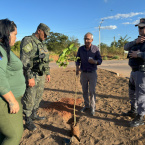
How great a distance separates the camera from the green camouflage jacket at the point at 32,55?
2428 mm

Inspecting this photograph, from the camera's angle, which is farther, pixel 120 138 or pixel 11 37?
pixel 120 138

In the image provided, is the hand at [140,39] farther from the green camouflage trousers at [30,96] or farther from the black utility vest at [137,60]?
the green camouflage trousers at [30,96]

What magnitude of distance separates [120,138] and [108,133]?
9.2 inches

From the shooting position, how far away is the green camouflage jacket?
2428mm

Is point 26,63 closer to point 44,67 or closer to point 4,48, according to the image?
point 44,67

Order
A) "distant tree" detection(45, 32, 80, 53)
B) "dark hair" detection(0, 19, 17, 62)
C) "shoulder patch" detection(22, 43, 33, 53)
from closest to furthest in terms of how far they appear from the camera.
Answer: "dark hair" detection(0, 19, 17, 62) → "shoulder patch" detection(22, 43, 33, 53) → "distant tree" detection(45, 32, 80, 53)

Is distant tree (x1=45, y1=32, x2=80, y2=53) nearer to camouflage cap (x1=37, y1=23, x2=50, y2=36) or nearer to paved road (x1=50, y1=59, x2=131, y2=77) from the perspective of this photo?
paved road (x1=50, y1=59, x2=131, y2=77)

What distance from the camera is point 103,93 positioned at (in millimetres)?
4891

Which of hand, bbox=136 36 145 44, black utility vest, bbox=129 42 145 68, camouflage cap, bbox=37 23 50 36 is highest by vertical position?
camouflage cap, bbox=37 23 50 36

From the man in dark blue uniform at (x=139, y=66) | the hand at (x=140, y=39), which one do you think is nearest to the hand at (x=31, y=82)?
the man in dark blue uniform at (x=139, y=66)

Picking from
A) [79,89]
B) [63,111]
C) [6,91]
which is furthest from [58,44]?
[6,91]

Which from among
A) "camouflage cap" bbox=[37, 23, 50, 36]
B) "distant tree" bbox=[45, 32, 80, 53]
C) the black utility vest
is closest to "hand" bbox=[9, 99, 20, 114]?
"camouflage cap" bbox=[37, 23, 50, 36]

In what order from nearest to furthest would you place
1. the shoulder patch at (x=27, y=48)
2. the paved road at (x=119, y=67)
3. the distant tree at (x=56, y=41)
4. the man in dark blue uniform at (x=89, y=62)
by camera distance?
the shoulder patch at (x=27, y=48)
the man in dark blue uniform at (x=89, y=62)
the paved road at (x=119, y=67)
the distant tree at (x=56, y=41)

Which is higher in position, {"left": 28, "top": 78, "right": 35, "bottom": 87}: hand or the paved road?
{"left": 28, "top": 78, "right": 35, "bottom": 87}: hand
